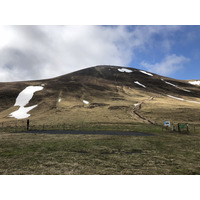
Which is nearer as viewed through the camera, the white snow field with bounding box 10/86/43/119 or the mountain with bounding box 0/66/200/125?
Answer: the mountain with bounding box 0/66/200/125

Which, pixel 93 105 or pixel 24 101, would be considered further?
pixel 24 101

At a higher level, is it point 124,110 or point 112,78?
point 112,78

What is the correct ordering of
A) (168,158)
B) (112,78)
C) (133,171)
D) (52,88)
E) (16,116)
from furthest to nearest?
(112,78) → (52,88) → (16,116) → (168,158) → (133,171)

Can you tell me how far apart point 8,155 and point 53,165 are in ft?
22.6

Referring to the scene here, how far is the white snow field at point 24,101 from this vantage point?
67625 millimetres

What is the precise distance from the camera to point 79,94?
101 metres

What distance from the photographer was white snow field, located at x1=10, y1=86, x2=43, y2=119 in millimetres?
67625

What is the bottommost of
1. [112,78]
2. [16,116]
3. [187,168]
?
[187,168]

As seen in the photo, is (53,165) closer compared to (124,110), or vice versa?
(53,165)

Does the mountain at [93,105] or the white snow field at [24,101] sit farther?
the white snow field at [24,101]

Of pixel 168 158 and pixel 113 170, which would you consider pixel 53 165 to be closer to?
pixel 113 170

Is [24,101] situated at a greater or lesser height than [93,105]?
greater

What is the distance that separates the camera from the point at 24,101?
86.8m

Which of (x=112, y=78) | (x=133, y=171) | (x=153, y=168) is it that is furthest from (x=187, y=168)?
(x=112, y=78)
